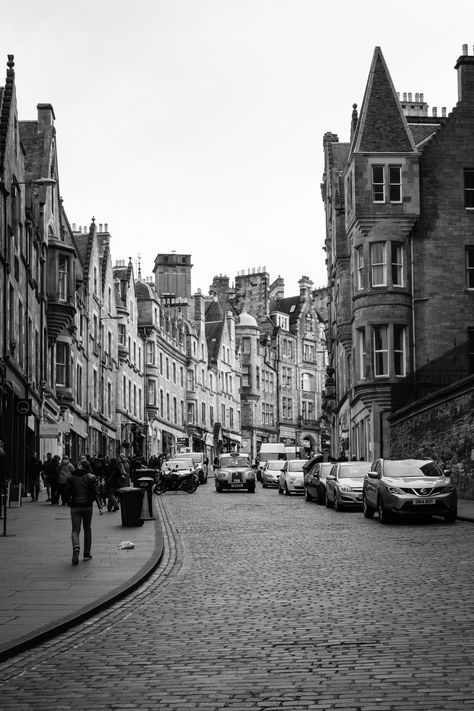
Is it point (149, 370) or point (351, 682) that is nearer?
point (351, 682)

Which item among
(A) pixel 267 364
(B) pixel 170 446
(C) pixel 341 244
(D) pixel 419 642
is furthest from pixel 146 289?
(D) pixel 419 642

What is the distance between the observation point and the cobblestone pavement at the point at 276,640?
25.5 feet

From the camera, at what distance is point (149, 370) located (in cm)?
8469

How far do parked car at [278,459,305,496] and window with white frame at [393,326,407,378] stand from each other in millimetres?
5863

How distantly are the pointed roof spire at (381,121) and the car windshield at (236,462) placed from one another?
48.1ft

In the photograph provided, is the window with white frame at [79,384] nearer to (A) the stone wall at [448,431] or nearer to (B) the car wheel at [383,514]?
(A) the stone wall at [448,431]

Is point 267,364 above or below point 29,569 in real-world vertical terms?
above

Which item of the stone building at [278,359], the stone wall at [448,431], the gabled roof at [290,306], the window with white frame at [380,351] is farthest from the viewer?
the gabled roof at [290,306]

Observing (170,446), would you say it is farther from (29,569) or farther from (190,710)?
(190,710)

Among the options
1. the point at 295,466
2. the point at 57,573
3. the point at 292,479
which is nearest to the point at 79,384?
the point at 295,466

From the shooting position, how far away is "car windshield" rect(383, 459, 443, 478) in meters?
25.9

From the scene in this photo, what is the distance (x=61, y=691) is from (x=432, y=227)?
138 ft

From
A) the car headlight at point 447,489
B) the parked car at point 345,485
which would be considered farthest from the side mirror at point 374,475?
the parked car at point 345,485

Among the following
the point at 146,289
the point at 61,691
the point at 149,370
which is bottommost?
the point at 61,691
